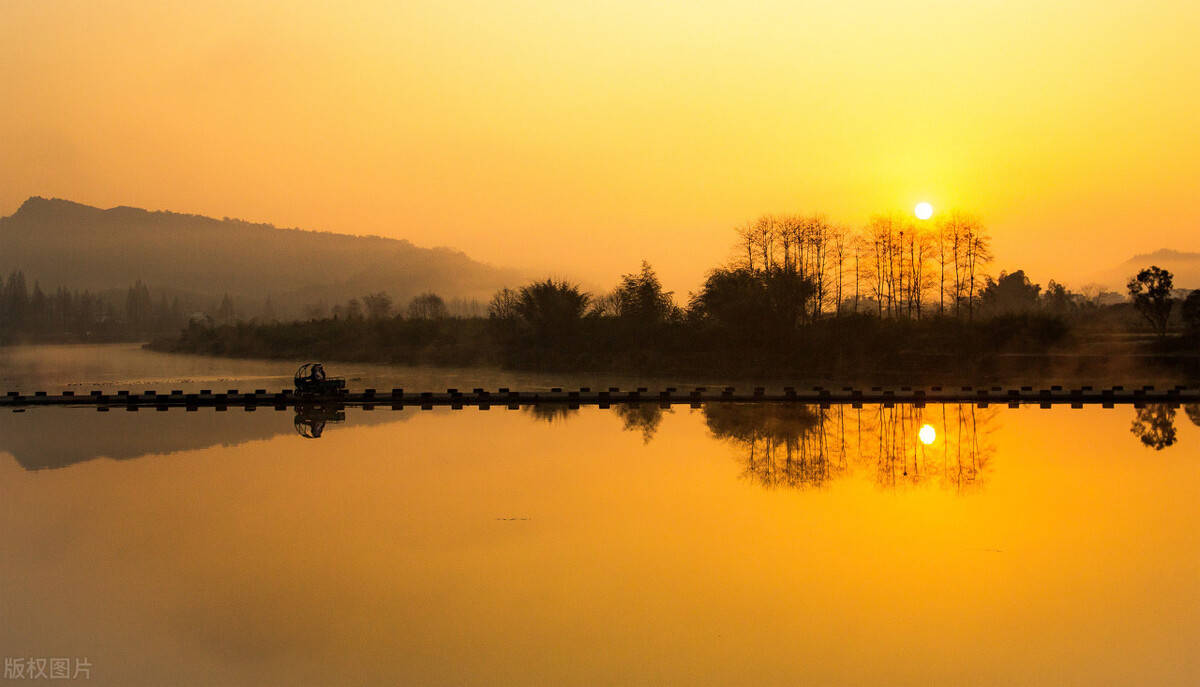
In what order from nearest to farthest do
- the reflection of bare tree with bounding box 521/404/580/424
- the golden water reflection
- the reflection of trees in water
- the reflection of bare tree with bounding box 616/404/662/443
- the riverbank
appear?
the golden water reflection < the reflection of trees in water < the reflection of bare tree with bounding box 616/404/662/443 < the reflection of bare tree with bounding box 521/404/580/424 < the riverbank

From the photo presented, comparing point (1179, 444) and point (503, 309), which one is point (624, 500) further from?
point (503, 309)

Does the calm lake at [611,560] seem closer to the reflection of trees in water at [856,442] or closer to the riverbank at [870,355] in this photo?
the reflection of trees in water at [856,442]

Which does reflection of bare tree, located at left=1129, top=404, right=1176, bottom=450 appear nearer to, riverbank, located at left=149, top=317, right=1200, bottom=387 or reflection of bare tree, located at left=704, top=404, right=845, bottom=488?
reflection of bare tree, located at left=704, top=404, right=845, bottom=488

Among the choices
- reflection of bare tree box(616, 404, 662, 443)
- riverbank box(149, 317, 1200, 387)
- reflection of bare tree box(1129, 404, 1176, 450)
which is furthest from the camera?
riverbank box(149, 317, 1200, 387)

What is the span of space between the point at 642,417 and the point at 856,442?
17.5ft

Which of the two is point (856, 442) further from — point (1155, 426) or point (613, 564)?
point (613, 564)

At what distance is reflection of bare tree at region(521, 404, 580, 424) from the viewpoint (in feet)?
66.8

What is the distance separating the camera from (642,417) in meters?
20.2

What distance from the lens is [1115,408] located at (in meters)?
21.5

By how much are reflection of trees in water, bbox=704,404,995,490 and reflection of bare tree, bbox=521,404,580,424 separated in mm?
3048

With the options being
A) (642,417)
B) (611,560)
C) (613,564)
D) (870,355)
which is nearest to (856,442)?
(642,417)

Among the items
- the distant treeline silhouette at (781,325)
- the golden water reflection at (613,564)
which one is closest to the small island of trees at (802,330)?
the distant treeline silhouette at (781,325)

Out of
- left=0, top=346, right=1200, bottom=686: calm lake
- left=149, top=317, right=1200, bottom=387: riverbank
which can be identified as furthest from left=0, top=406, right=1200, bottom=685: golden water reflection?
Result: left=149, top=317, right=1200, bottom=387: riverbank

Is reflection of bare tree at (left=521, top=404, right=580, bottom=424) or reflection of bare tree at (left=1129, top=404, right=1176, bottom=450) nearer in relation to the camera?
reflection of bare tree at (left=1129, top=404, right=1176, bottom=450)
